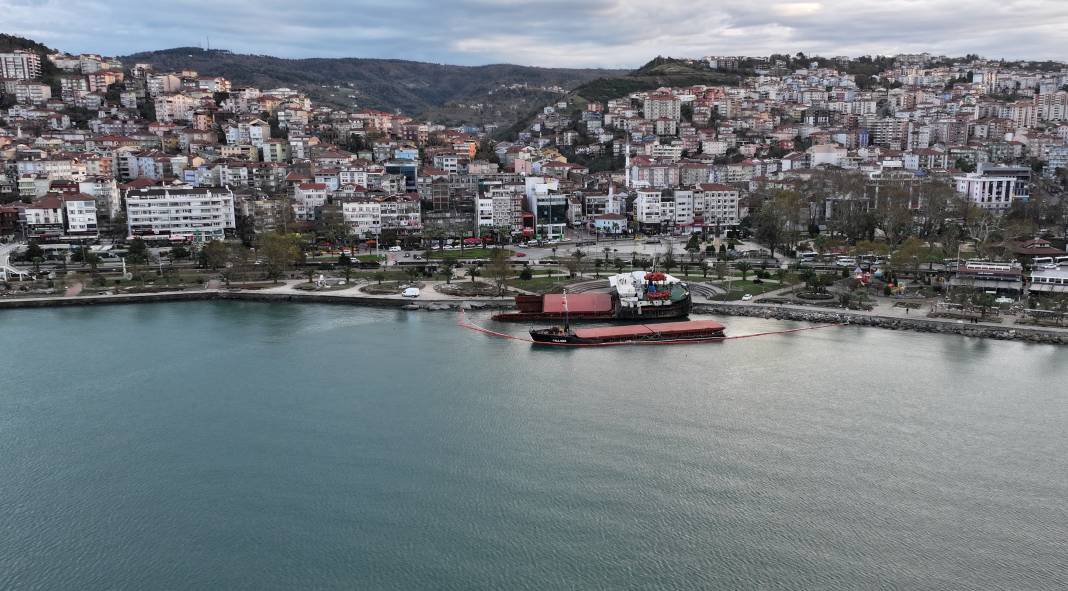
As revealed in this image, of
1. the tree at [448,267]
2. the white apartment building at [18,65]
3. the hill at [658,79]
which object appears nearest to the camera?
the tree at [448,267]

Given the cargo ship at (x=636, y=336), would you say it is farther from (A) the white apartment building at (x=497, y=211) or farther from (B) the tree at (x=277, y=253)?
(A) the white apartment building at (x=497, y=211)

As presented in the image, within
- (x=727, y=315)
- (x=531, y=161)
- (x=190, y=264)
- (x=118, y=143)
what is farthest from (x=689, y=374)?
(x=118, y=143)

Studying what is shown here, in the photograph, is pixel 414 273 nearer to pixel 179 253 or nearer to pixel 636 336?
pixel 179 253

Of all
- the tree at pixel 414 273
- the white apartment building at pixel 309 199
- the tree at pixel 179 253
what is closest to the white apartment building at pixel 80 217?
the tree at pixel 179 253

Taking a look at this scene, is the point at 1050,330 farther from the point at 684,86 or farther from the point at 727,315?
the point at 684,86

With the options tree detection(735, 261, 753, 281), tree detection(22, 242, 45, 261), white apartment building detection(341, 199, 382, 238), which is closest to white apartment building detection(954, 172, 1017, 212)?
tree detection(735, 261, 753, 281)

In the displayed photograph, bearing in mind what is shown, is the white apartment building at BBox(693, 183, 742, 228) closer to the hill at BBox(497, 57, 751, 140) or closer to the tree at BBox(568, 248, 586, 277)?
the tree at BBox(568, 248, 586, 277)

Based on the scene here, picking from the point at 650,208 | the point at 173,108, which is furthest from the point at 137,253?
the point at 173,108
